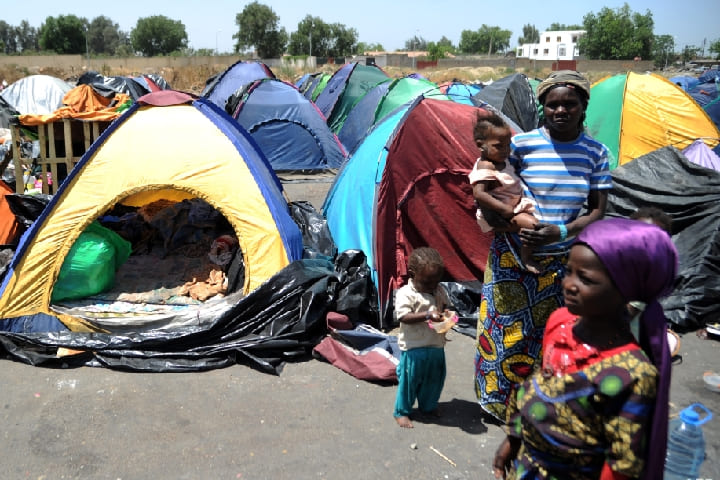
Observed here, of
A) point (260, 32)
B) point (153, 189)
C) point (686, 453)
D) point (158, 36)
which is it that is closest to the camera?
point (686, 453)

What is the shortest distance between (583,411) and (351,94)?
13.2 metres

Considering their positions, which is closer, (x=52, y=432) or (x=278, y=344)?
(x=52, y=432)

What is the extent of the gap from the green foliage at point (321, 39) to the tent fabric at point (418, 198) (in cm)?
6099

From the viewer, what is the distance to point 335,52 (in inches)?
2506

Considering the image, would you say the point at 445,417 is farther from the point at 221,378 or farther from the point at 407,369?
the point at 221,378

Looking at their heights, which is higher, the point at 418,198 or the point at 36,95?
the point at 36,95

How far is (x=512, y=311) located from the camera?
9.21 feet

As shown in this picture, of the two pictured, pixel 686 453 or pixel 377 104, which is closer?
pixel 686 453

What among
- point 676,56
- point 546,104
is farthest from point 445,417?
point 676,56

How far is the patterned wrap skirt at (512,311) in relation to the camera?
2754 millimetres

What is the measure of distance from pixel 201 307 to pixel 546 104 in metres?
3.16

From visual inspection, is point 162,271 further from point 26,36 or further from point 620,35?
point 26,36

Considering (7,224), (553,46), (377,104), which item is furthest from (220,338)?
(553,46)

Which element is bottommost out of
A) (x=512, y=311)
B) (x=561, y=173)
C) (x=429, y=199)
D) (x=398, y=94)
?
(x=512, y=311)
